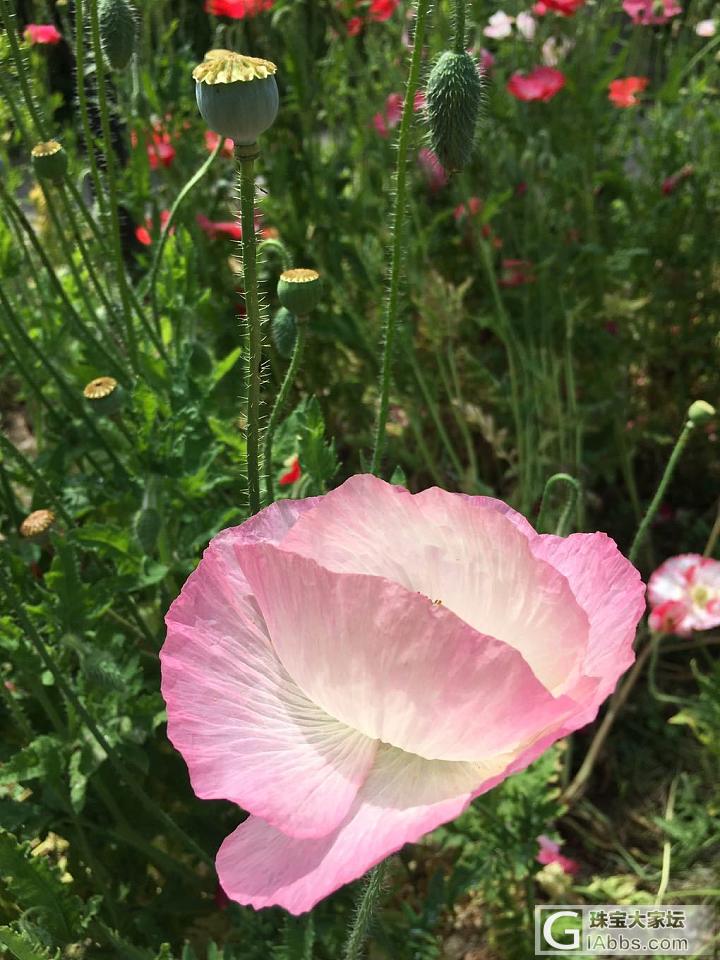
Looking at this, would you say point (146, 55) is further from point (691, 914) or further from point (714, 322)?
point (691, 914)

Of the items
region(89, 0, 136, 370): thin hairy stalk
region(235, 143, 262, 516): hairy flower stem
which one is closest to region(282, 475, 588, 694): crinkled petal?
region(235, 143, 262, 516): hairy flower stem

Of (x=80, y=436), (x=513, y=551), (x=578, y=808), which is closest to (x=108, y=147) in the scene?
(x=80, y=436)

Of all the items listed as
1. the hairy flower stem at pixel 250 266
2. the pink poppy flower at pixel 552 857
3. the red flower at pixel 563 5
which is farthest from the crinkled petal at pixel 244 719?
the red flower at pixel 563 5

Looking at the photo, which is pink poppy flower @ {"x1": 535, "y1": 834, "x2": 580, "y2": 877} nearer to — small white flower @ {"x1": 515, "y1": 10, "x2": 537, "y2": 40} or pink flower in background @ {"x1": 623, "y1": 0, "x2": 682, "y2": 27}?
small white flower @ {"x1": 515, "y1": 10, "x2": 537, "y2": 40}

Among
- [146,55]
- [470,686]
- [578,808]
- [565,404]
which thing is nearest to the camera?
[470,686]

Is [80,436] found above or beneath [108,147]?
beneath

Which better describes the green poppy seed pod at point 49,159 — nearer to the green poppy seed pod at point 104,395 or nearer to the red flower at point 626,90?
the green poppy seed pod at point 104,395
